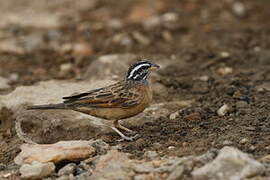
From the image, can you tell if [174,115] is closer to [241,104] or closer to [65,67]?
[241,104]

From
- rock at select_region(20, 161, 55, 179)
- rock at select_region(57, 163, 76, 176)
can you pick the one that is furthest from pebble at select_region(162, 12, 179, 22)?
rock at select_region(20, 161, 55, 179)

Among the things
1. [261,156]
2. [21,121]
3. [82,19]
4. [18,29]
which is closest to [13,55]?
[18,29]

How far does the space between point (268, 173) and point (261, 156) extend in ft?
2.12

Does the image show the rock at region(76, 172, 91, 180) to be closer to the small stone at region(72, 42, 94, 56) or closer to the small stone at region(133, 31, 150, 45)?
the small stone at region(72, 42, 94, 56)

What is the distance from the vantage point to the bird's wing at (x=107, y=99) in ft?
29.8

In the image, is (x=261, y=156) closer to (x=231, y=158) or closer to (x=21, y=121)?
(x=231, y=158)

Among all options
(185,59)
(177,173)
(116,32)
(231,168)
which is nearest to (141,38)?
(116,32)

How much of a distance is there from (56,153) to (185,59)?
5935 millimetres

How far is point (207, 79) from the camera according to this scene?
1192 cm

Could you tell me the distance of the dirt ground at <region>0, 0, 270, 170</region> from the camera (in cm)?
873

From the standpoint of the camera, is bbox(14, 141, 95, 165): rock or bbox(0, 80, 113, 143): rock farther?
bbox(0, 80, 113, 143): rock

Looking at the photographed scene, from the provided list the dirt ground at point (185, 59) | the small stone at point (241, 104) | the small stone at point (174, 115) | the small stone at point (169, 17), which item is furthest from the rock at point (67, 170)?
the small stone at point (169, 17)

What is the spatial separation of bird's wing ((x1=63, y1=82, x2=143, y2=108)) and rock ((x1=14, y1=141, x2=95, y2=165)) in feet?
3.09

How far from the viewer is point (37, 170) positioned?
25.6 ft
